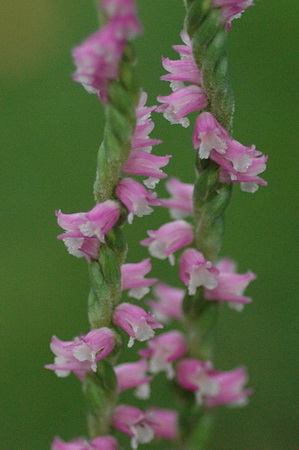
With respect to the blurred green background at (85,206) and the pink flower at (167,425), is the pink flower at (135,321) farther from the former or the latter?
the blurred green background at (85,206)

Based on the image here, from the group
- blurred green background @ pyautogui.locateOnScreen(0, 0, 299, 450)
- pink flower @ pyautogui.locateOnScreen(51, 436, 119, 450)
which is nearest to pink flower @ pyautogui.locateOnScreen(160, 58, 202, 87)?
pink flower @ pyautogui.locateOnScreen(51, 436, 119, 450)

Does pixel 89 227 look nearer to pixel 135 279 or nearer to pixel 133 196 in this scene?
pixel 133 196

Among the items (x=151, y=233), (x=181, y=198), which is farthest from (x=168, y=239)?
(x=181, y=198)

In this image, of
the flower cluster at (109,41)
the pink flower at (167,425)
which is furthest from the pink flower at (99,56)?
the pink flower at (167,425)

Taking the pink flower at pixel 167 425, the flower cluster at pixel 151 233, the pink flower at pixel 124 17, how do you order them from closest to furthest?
Result: 1. the pink flower at pixel 124 17
2. the flower cluster at pixel 151 233
3. the pink flower at pixel 167 425

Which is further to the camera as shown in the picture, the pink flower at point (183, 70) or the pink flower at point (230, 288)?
the pink flower at point (230, 288)

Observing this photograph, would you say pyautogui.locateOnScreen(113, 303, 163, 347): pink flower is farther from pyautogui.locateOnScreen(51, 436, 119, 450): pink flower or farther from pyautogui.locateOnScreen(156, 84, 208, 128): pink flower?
pyautogui.locateOnScreen(156, 84, 208, 128): pink flower
